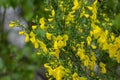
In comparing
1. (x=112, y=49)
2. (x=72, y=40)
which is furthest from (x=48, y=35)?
(x=112, y=49)

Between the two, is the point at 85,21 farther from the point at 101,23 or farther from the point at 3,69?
the point at 3,69

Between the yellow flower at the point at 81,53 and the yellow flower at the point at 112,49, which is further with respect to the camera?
the yellow flower at the point at 81,53

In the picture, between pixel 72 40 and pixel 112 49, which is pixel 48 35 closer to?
pixel 72 40

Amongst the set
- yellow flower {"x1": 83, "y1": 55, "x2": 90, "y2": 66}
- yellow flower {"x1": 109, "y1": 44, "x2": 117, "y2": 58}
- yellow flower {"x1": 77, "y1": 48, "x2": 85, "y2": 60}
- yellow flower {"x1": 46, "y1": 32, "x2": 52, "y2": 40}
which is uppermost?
yellow flower {"x1": 46, "y1": 32, "x2": 52, "y2": 40}

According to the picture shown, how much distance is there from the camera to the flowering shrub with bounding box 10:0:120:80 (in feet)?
6.11

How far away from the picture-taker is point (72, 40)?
1931mm

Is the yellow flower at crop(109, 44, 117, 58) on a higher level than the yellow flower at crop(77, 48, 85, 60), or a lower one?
higher

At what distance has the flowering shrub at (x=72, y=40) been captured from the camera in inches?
73.3

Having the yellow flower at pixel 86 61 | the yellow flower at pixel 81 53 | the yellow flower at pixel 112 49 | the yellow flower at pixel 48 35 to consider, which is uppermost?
the yellow flower at pixel 48 35

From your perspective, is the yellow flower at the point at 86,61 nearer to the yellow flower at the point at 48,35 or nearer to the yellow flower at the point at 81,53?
the yellow flower at the point at 81,53

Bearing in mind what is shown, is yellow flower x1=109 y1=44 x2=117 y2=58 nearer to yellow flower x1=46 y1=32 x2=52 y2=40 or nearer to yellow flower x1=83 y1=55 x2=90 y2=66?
yellow flower x1=83 y1=55 x2=90 y2=66

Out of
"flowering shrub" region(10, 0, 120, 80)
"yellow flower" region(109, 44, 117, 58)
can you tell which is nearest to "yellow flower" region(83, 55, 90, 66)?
"flowering shrub" region(10, 0, 120, 80)

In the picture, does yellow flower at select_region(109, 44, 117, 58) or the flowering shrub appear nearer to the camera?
yellow flower at select_region(109, 44, 117, 58)

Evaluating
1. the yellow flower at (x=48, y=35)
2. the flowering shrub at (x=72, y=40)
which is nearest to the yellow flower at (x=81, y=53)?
the flowering shrub at (x=72, y=40)
